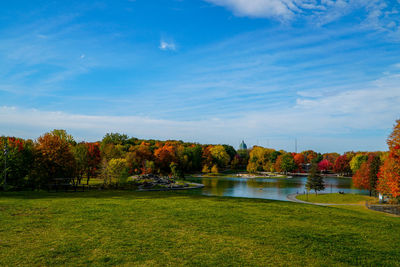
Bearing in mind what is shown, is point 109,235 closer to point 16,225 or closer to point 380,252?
point 16,225

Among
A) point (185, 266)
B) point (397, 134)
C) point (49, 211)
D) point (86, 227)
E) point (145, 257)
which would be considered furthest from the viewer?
point (397, 134)

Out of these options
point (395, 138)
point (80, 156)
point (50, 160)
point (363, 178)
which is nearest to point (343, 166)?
point (363, 178)

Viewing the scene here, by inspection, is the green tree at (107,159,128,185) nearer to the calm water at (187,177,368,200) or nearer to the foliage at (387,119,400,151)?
the calm water at (187,177,368,200)

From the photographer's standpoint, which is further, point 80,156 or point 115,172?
point 80,156

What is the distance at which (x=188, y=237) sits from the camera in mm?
9383

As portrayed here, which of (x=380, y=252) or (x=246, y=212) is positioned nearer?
(x=380, y=252)

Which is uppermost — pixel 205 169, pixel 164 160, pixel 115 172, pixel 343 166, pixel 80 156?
pixel 80 156

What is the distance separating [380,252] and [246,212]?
6.24 metres

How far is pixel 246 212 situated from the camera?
547 inches

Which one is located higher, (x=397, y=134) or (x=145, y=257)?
(x=397, y=134)

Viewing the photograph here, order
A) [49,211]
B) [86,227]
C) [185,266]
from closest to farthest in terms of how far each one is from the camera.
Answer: [185,266] < [86,227] < [49,211]

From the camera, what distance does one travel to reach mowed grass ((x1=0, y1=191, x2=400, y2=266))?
7.52 metres

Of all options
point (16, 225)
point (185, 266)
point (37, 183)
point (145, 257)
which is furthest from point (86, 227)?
point (37, 183)

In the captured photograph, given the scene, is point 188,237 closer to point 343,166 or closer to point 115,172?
point 115,172
